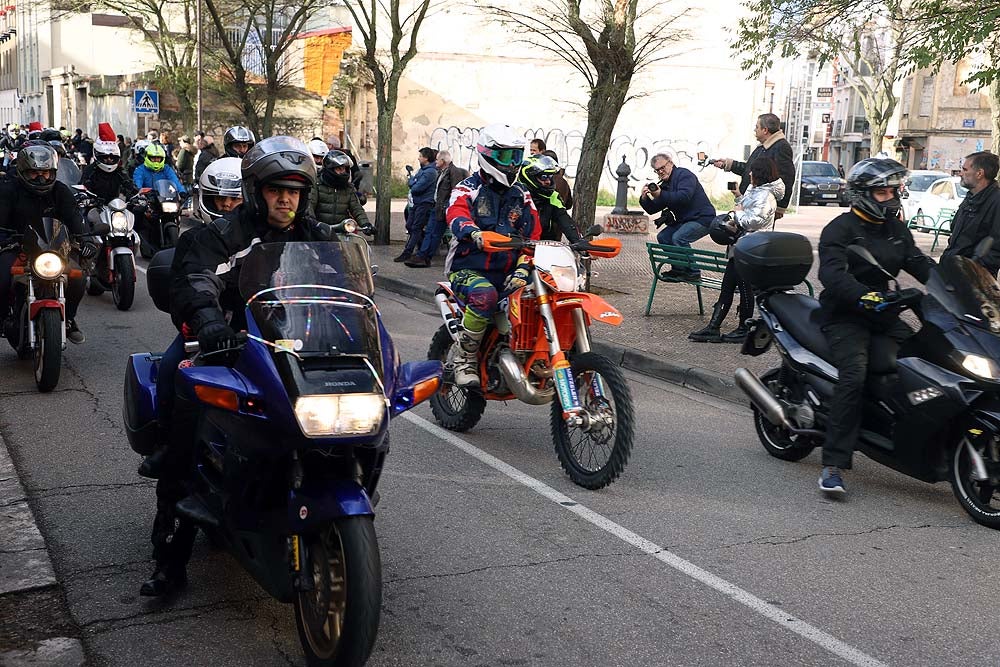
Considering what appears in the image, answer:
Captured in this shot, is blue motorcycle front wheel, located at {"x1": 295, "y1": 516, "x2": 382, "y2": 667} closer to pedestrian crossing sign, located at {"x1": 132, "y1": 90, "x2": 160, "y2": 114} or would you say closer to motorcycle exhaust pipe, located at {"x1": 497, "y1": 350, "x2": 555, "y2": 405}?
motorcycle exhaust pipe, located at {"x1": 497, "y1": 350, "x2": 555, "y2": 405}

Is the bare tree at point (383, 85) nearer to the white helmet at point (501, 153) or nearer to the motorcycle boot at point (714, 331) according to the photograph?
the motorcycle boot at point (714, 331)

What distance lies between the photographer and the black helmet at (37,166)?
27.5 ft

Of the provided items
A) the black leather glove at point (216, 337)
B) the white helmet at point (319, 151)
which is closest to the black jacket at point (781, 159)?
the white helmet at point (319, 151)

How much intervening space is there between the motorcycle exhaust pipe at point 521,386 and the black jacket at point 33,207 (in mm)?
4003

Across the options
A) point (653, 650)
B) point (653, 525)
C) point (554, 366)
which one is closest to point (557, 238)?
point (554, 366)

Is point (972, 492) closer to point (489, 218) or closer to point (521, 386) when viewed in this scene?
point (521, 386)

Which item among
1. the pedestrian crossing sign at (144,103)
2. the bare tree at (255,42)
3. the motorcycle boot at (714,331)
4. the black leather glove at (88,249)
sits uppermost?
the bare tree at (255,42)

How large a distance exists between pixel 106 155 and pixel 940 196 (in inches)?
851

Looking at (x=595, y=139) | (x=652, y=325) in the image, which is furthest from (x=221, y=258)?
(x=595, y=139)

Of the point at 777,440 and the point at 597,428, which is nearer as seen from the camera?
the point at 597,428

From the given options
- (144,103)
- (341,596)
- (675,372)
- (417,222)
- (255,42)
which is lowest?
(675,372)

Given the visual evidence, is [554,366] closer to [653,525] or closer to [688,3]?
[653,525]

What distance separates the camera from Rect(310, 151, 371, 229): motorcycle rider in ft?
42.7

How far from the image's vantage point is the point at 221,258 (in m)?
4.20
